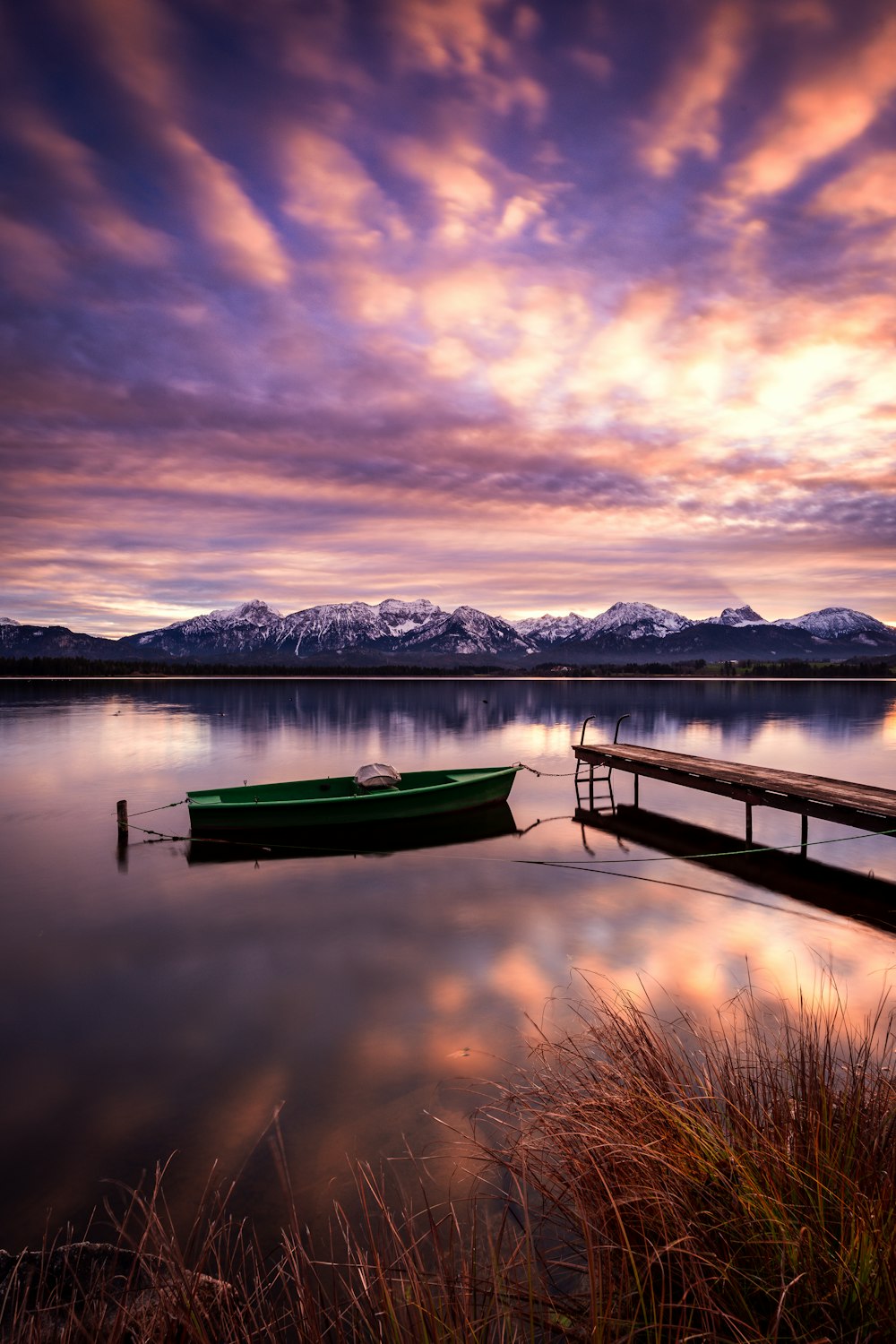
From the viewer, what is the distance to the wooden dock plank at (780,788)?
49.5 feet

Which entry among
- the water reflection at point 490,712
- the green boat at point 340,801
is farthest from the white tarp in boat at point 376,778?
the water reflection at point 490,712

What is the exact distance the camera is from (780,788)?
17.5m

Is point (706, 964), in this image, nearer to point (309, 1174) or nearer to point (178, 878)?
point (309, 1174)

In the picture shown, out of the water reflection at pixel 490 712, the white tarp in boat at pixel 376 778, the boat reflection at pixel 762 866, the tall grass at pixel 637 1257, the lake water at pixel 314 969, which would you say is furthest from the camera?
the water reflection at pixel 490 712

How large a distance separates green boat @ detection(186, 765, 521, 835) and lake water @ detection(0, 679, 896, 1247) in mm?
1252

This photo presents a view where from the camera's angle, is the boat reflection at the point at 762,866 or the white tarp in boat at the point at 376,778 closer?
the boat reflection at the point at 762,866

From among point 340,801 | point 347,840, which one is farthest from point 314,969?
point 347,840

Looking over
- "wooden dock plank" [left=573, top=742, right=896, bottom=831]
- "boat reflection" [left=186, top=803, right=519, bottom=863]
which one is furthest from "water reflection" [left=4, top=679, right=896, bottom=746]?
"boat reflection" [left=186, top=803, right=519, bottom=863]

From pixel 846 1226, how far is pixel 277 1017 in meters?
8.38

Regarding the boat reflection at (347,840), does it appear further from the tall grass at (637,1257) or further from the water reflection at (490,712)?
the water reflection at (490,712)

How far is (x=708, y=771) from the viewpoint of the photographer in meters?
20.2

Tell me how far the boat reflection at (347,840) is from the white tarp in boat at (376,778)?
150 cm

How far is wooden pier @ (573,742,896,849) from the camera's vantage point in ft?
49.5

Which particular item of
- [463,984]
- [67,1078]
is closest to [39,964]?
[67,1078]
